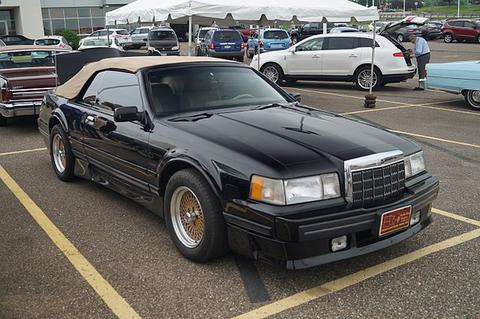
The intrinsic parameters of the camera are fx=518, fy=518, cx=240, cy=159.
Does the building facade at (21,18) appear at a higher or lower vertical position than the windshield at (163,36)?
higher

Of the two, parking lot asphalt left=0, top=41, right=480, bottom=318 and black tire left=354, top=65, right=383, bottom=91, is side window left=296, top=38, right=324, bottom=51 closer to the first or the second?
black tire left=354, top=65, right=383, bottom=91

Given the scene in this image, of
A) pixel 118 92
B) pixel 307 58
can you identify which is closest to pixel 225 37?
pixel 307 58

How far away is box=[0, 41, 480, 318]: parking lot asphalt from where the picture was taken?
327 centimetres

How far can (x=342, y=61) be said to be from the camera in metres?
15.0

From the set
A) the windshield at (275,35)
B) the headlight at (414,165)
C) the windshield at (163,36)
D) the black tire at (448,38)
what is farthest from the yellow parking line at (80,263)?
the black tire at (448,38)

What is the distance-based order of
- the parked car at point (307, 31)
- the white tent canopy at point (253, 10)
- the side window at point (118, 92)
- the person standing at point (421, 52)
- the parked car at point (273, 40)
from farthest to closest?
the parked car at point (307, 31) < the parked car at point (273, 40) < the person standing at point (421, 52) < the white tent canopy at point (253, 10) < the side window at point (118, 92)

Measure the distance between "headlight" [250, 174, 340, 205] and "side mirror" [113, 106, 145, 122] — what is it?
1.42 metres

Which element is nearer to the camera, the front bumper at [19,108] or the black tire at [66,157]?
the black tire at [66,157]

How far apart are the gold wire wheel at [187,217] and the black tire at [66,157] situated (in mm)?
2222

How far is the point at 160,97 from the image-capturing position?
4.55 m

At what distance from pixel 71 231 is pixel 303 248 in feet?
7.52

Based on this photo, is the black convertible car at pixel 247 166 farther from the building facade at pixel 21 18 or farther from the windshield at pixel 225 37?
the building facade at pixel 21 18

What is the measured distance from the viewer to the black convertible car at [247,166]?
3.31 metres

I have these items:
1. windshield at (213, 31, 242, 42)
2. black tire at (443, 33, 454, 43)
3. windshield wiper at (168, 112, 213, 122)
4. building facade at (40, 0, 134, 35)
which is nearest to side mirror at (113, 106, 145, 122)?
windshield wiper at (168, 112, 213, 122)
